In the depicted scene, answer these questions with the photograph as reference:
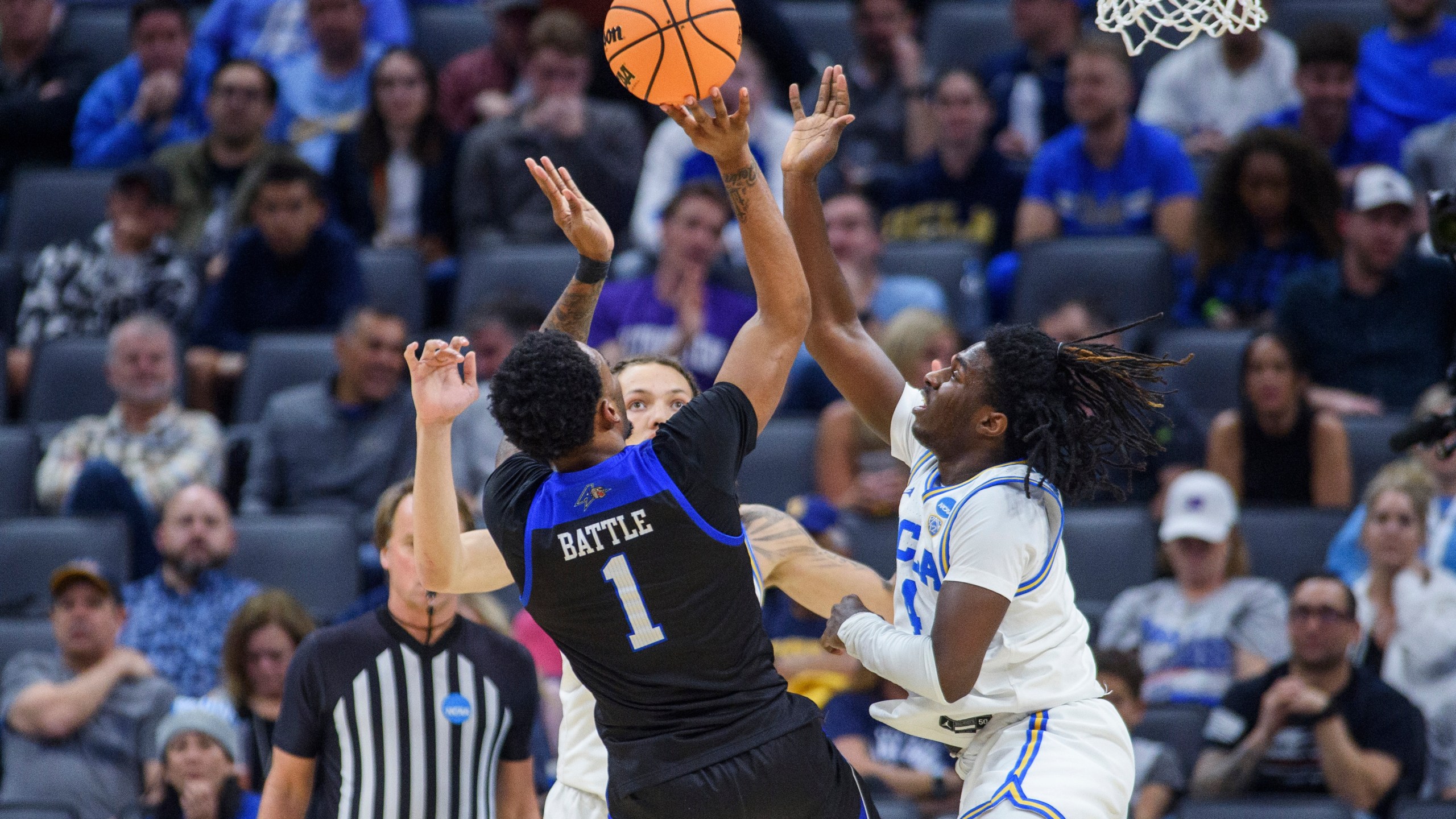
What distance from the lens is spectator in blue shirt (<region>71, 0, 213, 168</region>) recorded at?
36.9 ft

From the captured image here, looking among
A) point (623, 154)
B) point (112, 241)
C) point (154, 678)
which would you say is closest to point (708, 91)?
point (154, 678)

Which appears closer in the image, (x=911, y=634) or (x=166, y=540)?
(x=911, y=634)

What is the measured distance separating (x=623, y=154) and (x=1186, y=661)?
4599 mm

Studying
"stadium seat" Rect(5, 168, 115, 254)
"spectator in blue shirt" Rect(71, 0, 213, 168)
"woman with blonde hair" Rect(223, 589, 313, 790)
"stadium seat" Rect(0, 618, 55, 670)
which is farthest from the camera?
"spectator in blue shirt" Rect(71, 0, 213, 168)

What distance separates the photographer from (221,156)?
1068 cm

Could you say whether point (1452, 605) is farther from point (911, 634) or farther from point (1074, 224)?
point (911, 634)

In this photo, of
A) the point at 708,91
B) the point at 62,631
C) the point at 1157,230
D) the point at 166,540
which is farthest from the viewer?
the point at 1157,230

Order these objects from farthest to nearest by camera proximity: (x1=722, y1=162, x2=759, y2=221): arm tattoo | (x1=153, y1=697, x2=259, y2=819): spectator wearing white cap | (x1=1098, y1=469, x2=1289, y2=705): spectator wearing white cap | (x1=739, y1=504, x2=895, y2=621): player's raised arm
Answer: (x1=1098, y1=469, x2=1289, y2=705): spectator wearing white cap
(x1=153, y1=697, x2=259, y2=819): spectator wearing white cap
(x1=739, y1=504, x2=895, y2=621): player's raised arm
(x1=722, y1=162, x2=759, y2=221): arm tattoo

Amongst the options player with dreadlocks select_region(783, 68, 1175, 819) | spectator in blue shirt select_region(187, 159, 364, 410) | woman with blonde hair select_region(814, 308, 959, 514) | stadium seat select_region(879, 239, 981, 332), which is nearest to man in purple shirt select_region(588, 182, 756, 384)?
woman with blonde hair select_region(814, 308, 959, 514)

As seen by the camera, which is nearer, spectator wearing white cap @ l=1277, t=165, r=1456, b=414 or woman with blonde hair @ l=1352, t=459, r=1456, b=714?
woman with blonde hair @ l=1352, t=459, r=1456, b=714

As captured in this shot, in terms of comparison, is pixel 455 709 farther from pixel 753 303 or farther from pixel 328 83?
pixel 328 83

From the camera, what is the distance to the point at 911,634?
4.29 meters

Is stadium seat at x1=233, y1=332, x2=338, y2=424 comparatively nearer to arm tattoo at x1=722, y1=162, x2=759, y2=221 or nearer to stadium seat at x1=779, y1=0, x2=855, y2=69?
stadium seat at x1=779, y1=0, x2=855, y2=69

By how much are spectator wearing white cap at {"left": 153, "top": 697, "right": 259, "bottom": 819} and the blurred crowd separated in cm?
2
